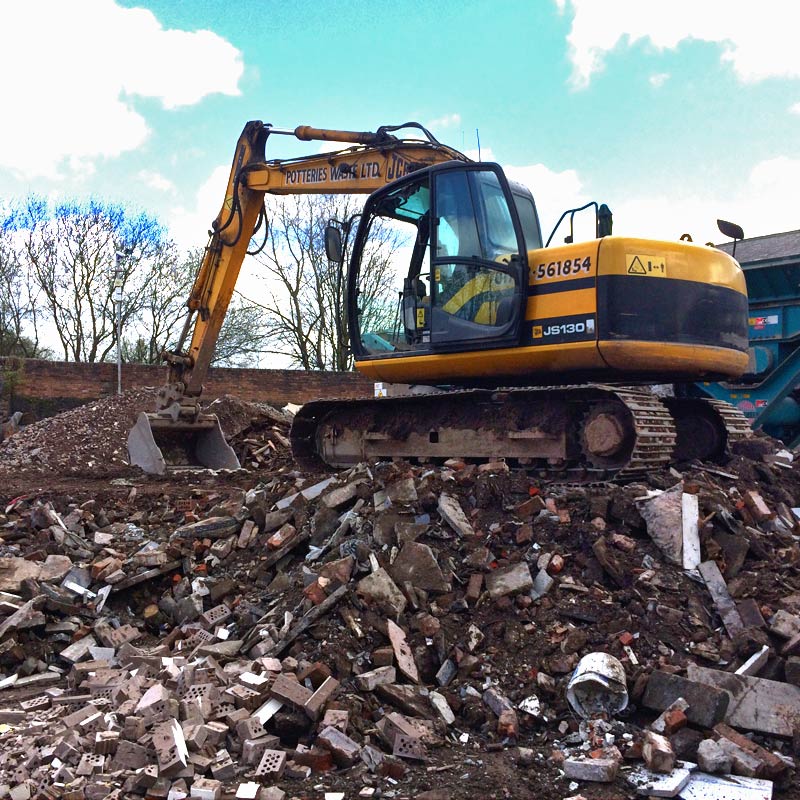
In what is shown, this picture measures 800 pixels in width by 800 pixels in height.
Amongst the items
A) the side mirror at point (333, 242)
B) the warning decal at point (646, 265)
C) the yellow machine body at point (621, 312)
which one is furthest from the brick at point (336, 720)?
the side mirror at point (333, 242)

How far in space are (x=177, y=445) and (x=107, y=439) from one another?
3704mm

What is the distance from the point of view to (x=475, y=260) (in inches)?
279

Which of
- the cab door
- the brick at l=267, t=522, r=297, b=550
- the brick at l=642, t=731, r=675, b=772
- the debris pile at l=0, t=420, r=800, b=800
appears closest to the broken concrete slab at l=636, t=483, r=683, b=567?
the debris pile at l=0, t=420, r=800, b=800

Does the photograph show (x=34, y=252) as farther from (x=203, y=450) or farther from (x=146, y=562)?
(x=146, y=562)

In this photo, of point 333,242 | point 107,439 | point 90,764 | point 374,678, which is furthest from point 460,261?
point 107,439

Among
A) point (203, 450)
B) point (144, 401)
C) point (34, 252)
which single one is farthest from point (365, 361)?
point (34, 252)

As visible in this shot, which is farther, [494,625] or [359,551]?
[359,551]

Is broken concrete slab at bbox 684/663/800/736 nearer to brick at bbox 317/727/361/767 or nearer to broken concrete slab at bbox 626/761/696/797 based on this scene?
broken concrete slab at bbox 626/761/696/797

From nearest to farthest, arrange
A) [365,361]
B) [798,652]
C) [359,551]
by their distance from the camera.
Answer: [798,652], [359,551], [365,361]

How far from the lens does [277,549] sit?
262 inches

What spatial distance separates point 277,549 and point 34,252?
2475 centimetres

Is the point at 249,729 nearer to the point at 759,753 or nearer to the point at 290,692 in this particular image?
the point at 290,692

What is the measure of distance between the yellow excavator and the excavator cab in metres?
0.01

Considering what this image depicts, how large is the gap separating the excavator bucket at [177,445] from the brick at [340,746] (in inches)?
276
